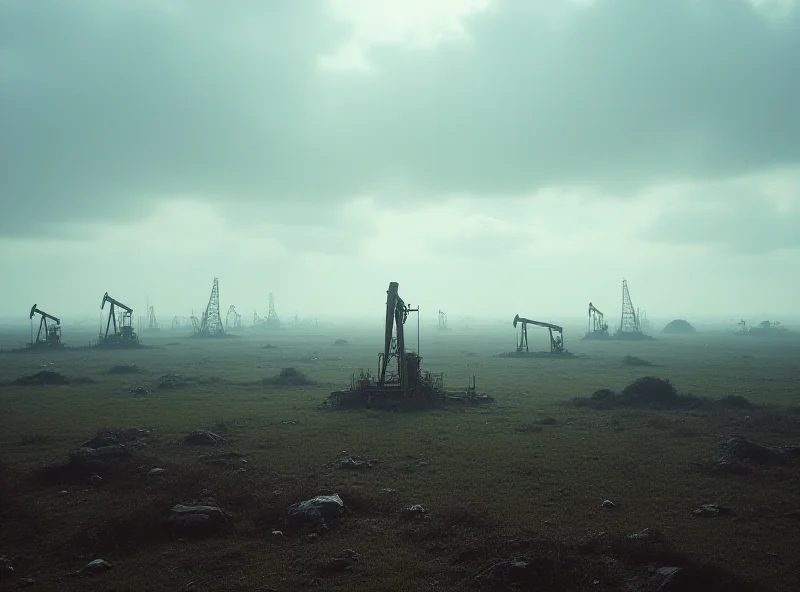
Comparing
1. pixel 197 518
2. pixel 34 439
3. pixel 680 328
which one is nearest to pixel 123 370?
pixel 34 439

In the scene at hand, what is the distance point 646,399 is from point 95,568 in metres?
30.5

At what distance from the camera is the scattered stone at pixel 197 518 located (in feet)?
44.9

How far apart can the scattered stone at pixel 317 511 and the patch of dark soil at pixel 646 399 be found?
22.0m

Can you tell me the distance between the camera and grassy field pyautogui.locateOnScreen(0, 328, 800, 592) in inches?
458

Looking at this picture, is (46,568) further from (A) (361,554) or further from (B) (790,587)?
(B) (790,587)

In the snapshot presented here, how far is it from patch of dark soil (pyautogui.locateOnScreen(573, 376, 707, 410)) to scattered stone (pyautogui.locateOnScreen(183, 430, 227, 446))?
21365 millimetres

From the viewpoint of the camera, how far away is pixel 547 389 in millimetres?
40562

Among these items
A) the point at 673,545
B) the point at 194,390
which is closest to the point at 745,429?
the point at 673,545

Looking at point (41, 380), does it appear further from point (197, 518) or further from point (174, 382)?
point (197, 518)

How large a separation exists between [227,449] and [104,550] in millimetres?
9294

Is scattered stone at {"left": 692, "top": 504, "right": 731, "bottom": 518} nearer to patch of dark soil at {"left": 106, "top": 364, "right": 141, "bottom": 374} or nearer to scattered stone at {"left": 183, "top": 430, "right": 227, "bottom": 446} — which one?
scattered stone at {"left": 183, "top": 430, "right": 227, "bottom": 446}

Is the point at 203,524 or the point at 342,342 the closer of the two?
the point at 203,524

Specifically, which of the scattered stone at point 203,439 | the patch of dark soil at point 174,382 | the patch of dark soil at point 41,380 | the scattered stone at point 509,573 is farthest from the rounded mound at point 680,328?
the scattered stone at point 509,573

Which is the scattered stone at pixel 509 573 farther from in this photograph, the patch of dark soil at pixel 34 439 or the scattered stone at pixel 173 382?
the scattered stone at pixel 173 382
